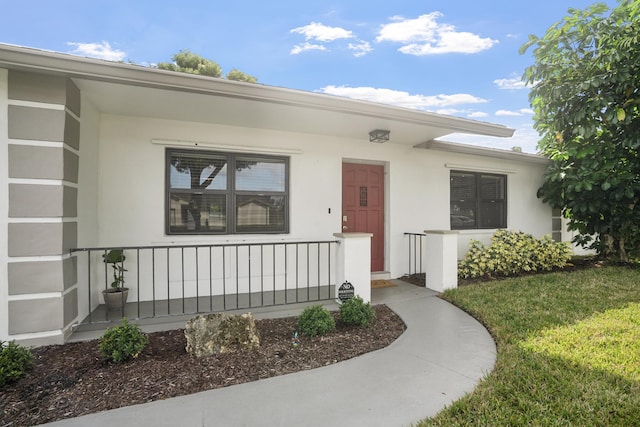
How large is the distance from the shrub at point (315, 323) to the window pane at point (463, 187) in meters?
4.59

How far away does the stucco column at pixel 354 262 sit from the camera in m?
4.25

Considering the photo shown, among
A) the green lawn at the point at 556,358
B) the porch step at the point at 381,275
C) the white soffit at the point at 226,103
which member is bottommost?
the green lawn at the point at 556,358

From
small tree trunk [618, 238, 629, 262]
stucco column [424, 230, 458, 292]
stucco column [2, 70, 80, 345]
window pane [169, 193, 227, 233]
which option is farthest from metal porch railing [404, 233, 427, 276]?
stucco column [2, 70, 80, 345]

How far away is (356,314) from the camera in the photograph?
3.47 m

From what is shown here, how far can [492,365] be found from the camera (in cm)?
263

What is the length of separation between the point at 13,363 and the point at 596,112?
8.81 metres

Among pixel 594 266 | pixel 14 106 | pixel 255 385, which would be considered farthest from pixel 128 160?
pixel 594 266

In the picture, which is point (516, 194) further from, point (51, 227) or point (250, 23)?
point (51, 227)

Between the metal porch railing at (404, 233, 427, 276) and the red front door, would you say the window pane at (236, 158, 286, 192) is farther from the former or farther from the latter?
the metal porch railing at (404, 233, 427, 276)

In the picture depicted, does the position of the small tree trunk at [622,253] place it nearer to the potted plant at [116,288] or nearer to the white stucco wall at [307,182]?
the white stucco wall at [307,182]

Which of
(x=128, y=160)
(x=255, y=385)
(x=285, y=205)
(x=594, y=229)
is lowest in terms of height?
(x=255, y=385)

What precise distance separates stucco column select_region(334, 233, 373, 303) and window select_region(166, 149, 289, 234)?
127cm

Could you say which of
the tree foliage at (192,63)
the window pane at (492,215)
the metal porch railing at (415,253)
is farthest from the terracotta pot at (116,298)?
the tree foliage at (192,63)

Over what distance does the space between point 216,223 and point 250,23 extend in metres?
3.96
